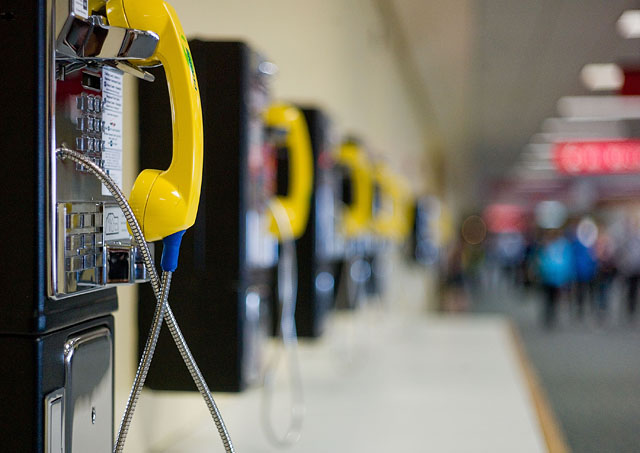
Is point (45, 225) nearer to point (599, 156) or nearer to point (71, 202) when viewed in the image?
point (71, 202)

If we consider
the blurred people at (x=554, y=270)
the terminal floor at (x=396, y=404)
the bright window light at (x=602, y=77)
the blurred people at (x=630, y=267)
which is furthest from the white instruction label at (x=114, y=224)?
the blurred people at (x=630, y=267)

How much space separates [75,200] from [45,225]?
5 cm

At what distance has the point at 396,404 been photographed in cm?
194

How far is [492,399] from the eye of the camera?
2.05 meters

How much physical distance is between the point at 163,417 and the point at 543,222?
1873cm

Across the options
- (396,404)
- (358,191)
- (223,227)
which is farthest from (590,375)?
(223,227)

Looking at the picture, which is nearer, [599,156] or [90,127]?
[90,127]

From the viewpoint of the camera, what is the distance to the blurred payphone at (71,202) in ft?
2.29

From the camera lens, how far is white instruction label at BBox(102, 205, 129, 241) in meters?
0.79

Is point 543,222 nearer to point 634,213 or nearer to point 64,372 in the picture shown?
point 634,213

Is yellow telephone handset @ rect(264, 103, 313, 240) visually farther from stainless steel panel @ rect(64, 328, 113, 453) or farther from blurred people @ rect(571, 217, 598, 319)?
blurred people @ rect(571, 217, 598, 319)

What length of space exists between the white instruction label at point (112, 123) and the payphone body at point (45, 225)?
3 centimetres

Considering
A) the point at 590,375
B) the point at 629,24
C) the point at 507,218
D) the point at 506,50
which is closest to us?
the point at 629,24
